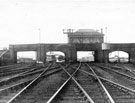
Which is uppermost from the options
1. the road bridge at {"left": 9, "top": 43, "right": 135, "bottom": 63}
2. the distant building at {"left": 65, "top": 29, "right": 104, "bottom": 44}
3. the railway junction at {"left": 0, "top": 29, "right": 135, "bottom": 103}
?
the distant building at {"left": 65, "top": 29, "right": 104, "bottom": 44}

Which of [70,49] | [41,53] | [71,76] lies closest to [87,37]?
[70,49]

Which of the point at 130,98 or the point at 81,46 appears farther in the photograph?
the point at 81,46

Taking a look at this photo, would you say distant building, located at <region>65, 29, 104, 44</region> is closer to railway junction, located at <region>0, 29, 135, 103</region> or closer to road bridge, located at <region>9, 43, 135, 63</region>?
railway junction, located at <region>0, 29, 135, 103</region>

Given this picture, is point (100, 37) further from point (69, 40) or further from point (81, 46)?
point (81, 46)

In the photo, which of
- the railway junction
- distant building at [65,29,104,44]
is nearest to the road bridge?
the railway junction

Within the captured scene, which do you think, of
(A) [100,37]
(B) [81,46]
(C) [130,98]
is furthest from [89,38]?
(C) [130,98]

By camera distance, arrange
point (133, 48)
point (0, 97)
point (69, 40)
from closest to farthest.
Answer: point (0, 97) < point (133, 48) < point (69, 40)

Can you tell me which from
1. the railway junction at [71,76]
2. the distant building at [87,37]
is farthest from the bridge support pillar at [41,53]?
the distant building at [87,37]

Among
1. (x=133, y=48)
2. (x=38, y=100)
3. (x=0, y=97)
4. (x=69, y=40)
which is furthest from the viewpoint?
(x=69, y=40)

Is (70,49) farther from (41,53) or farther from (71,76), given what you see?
(71,76)
